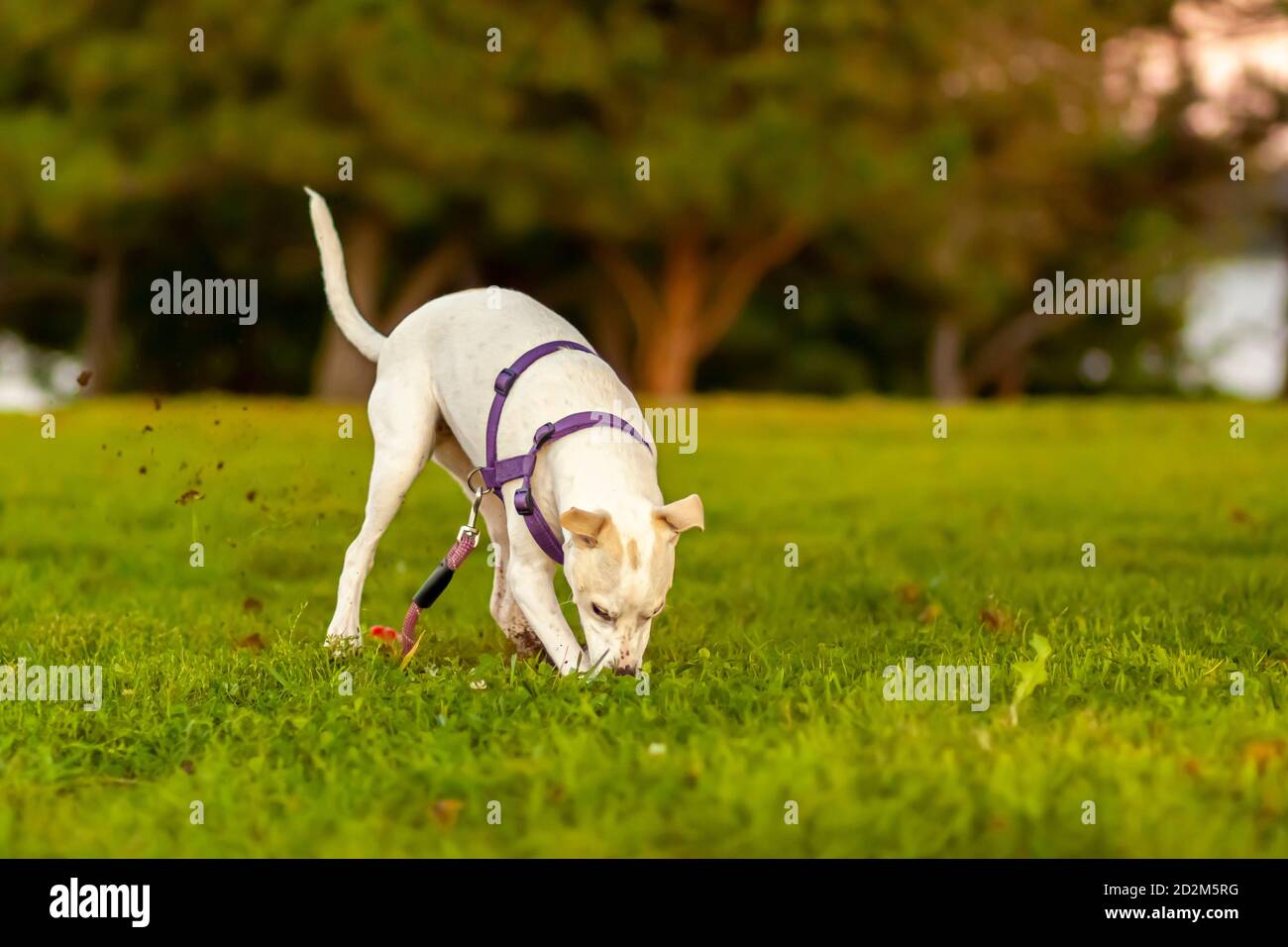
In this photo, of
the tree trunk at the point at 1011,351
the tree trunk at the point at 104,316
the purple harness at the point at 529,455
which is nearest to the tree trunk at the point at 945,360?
the tree trunk at the point at 1011,351

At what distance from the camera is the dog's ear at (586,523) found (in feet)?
15.9

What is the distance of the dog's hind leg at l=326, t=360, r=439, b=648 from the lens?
609cm

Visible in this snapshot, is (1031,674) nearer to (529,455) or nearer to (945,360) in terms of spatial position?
(529,455)

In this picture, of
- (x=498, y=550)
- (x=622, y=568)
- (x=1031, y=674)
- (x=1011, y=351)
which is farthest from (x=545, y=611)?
(x=1011, y=351)

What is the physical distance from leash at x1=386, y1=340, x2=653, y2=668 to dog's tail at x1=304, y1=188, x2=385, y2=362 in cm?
87

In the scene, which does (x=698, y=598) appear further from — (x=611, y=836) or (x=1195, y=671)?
(x=611, y=836)

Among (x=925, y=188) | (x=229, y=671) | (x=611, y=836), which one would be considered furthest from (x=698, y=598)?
(x=925, y=188)

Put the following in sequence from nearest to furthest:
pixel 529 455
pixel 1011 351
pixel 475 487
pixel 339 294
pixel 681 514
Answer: pixel 681 514 < pixel 529 455 < pixel 475 487 < pixel 339 294 < pixel 1011 351

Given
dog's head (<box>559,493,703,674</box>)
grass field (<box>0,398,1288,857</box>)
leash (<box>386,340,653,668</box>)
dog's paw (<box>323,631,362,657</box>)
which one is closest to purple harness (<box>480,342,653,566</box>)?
leash (<box>386,340,653,668</box>)

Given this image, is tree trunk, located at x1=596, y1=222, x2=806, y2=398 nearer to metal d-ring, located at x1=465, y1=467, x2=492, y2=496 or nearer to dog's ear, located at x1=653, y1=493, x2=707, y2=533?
metal d-ring, located at x1=465, y1=467, x2=492, y2=496

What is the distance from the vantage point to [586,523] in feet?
16.0

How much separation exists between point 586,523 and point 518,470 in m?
0.67

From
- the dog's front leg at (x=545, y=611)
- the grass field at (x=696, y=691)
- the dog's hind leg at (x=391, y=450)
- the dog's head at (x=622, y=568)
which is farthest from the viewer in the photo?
the dog's hind leg at (x=391, y=450)

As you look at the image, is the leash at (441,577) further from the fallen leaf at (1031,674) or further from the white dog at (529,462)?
the fallen leaf at (1031,674)
